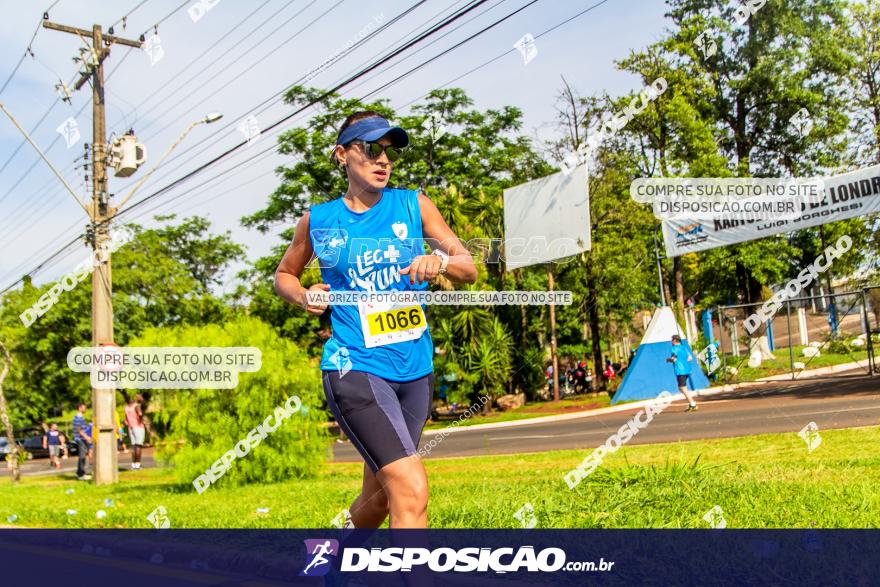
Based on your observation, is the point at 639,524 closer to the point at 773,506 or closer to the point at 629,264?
the point at 773,506

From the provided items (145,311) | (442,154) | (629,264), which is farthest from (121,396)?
(629,264)

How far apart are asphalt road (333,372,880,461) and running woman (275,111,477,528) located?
30.9ft

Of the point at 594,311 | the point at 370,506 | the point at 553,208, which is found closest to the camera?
the point at 370,506

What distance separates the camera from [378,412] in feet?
12.1

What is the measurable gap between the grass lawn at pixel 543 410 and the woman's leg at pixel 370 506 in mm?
22858

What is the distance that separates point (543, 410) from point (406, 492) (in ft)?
87.0

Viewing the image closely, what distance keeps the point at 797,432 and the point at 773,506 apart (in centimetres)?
672

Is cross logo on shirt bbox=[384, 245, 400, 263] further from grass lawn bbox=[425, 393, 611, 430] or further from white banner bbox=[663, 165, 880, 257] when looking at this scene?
grass lawn bbox=[425, 393, 611, 430]

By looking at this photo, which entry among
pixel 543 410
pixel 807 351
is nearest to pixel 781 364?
pixel 807 351

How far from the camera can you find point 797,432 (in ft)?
39.3

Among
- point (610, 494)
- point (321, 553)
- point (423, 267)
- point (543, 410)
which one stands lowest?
point (543, 410)

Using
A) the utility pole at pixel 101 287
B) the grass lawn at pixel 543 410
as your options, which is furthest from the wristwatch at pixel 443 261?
the grass lawn at pixel 543 410

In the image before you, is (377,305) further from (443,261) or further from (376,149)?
(376,149)

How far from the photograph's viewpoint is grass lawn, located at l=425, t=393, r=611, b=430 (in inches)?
1089
